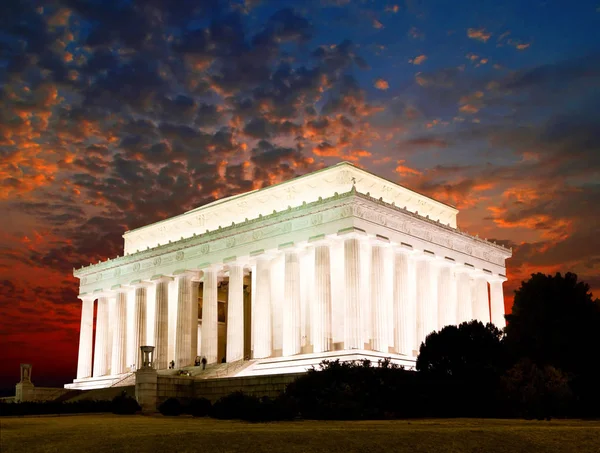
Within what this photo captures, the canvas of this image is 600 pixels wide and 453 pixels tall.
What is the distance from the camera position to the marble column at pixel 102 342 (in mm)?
77062

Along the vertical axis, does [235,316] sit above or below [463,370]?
above

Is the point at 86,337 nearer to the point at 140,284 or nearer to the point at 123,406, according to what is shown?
the point at 140,284

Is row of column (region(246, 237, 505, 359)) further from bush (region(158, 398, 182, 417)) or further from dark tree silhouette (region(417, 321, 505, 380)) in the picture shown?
bush (region(158, 398, 182, 417))

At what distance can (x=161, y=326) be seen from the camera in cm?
6919

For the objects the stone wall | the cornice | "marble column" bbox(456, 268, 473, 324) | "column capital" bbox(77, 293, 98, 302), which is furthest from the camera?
"column capital" bbox(77, 293, 98, 302)

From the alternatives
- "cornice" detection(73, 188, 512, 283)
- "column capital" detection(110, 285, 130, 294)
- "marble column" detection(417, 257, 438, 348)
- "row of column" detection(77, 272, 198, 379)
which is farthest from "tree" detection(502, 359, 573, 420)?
"column capital" detection(110, 285, 130, 294)

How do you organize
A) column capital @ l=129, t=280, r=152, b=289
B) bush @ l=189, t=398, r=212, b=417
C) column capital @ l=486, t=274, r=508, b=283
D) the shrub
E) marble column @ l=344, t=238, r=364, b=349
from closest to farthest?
1. the shrub
2. bush @ l=189, t=398, r=212, b=417
3. marble column @ l=344, t=238, r=364, b=349
4. column capital @ l=486, t=274, r=508, b=283
5. column capital @ l=129, t=280, r=152, b=289

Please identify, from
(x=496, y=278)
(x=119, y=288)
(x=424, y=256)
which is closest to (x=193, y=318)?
(x=119, y=288)

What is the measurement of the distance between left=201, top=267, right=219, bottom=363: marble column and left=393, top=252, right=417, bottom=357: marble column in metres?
16.5

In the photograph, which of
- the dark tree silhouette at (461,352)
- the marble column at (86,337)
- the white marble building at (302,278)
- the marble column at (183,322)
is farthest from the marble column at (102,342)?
the dark tree silhouette at (461,352)

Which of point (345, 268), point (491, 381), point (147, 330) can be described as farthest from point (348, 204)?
point (147, 330)

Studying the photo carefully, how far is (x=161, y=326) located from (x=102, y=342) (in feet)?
39.6

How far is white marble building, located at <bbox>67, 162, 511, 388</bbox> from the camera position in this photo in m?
55.0

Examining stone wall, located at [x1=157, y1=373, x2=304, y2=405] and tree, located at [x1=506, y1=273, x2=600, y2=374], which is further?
stone wall, located at [x1=157, y1=373, x2=304, y2=405]
